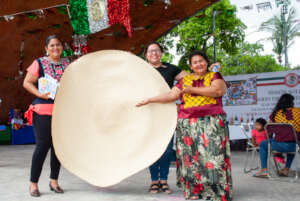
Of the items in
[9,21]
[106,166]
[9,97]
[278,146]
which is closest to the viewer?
[106,166]

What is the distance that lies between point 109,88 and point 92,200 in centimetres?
92

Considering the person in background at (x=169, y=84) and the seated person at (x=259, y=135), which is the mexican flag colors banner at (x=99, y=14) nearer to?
the person in background at (x=169, y=84)

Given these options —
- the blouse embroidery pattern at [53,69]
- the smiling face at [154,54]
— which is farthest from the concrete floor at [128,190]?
the smiling face at [154,54]

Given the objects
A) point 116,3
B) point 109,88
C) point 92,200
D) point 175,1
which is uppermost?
point 175,1

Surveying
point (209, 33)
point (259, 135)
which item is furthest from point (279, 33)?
point (259, 135)

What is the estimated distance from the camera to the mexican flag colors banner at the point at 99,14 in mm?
4625

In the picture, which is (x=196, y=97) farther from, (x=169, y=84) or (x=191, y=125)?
(x=169, y=84)

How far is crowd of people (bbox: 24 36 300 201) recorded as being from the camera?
2.61m

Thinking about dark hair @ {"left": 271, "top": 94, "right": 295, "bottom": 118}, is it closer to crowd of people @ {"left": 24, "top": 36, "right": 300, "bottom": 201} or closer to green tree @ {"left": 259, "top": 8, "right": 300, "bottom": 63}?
crowd of people @ {"left": 24, "top": 36, "right": 300, "bottom": 201}

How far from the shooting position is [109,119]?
268cm

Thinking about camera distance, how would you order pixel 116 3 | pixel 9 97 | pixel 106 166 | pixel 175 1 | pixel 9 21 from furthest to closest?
pixel 9 97, pixel 9 21, pixel 175 1, pixel 116 3, pixel 106 166

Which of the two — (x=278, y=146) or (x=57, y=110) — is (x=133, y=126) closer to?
(x=57, y=110)

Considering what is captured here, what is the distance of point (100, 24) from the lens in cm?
466

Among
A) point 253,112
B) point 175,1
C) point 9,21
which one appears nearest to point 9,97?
point 9,21
